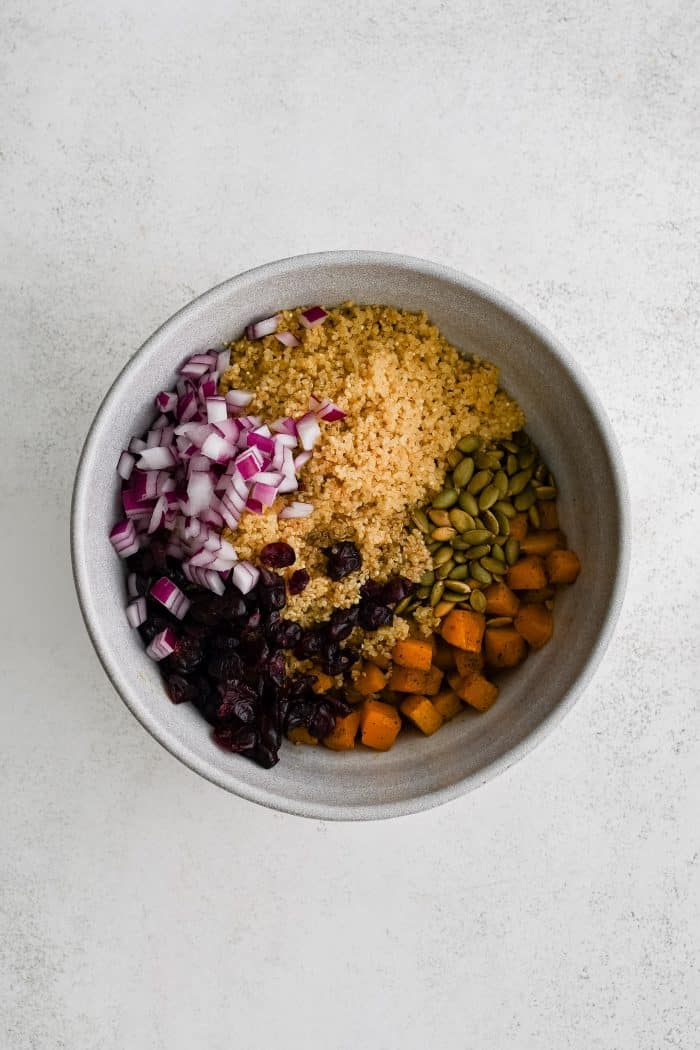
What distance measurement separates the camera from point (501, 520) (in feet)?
6.21

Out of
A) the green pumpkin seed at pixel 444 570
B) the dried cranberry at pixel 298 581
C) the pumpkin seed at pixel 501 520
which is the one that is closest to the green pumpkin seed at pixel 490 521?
the pumpkin seed at pixel 501 520

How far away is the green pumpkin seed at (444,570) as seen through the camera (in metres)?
1.88

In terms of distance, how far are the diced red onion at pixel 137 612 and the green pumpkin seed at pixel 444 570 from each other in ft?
1.92

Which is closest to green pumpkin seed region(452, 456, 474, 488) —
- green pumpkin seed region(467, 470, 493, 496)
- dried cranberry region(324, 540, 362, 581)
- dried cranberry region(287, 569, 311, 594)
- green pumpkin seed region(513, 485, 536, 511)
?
green pumpkin seed region(467, 470, 493, 496)

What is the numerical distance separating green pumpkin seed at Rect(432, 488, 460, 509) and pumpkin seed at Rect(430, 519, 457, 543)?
4 cm

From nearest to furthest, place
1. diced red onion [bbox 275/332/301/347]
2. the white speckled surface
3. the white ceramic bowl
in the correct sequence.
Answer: the white ceramic bowl → diced red onion [bbox 275/332/301/347] → the white speckled surface

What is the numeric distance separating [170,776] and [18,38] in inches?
67.5

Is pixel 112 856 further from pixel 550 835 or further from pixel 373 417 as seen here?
pixel 373 417

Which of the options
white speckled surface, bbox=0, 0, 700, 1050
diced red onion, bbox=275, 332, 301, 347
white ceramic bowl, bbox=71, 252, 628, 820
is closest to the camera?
white ceramic bowl, bbox=71, 252, 628, 820

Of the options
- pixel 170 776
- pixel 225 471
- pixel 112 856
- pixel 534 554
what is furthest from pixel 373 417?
pixel 112 856

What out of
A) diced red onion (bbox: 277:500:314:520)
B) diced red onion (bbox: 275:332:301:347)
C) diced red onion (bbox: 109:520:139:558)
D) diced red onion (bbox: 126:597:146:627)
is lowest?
diced red onion (bbox: 126:597:146:627)

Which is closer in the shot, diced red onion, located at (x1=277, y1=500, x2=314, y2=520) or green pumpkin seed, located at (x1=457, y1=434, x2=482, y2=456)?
diced red onion, located at (x1=277, y1=500, x2=314, y2=520)

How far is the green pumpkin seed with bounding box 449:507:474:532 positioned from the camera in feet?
6.12

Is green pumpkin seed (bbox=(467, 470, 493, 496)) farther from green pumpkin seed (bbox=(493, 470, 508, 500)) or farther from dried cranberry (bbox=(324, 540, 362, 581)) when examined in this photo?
dried cranberry (bbox=(324, 540, 362, 581))
